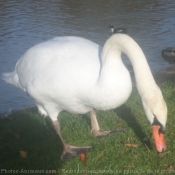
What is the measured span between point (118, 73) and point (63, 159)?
1.38 m

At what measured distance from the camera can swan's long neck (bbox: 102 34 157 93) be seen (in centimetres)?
409

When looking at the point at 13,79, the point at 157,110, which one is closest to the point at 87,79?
the point at 157,110

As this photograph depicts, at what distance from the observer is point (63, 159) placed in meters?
4.99

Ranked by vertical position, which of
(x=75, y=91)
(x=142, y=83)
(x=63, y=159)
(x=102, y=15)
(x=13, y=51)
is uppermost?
(x=142, y=83)

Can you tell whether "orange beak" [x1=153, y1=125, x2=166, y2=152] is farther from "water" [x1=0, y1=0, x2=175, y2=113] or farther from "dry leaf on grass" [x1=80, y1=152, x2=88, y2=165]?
"water" [x1=0, y1=0, x2=175, y2=113]

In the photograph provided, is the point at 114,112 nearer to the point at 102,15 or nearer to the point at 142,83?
the point at 142,83

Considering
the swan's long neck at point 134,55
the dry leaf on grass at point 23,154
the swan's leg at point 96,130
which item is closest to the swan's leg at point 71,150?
the swan's leg at point 96,130

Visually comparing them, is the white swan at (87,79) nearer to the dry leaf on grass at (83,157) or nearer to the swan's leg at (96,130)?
the swan's leg at (96,130)

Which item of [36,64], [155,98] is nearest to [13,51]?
[36,64]

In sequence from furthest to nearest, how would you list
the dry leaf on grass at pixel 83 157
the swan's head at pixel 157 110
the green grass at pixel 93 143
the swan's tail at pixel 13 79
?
the swan's tail at pixel 13 79, the dry leaf on grass at pixel 83 157, the green grass at pixel 93 143, the swan's head at pixel 157 110

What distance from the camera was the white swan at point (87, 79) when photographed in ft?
13.4

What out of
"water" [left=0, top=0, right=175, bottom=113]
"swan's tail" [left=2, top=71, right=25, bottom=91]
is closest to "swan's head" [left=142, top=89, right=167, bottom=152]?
"swan's tail" [left=2, top=71, right=25, bottom=91]

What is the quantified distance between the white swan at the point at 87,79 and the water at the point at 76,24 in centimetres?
412

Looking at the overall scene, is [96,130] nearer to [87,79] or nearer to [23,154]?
[23,154]
